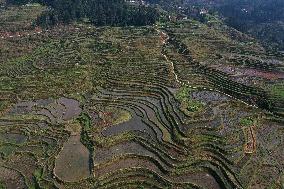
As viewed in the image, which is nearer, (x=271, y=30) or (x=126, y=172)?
(x=126, y=172)

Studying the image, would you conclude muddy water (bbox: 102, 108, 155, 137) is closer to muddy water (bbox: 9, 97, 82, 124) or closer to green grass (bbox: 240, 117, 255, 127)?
muddy water (bbox: 9, 97, 82, 124)

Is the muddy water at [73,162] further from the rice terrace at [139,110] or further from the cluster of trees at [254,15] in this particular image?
the cluster of trees at [254,15]

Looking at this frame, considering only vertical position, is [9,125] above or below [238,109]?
below

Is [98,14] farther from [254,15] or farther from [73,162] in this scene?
[73,162]

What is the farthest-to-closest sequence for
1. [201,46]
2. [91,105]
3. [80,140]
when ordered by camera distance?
[201,46] < [91,105] < [80,140]

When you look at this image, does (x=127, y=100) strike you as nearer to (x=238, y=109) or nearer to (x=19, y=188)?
(x=238, y=109)

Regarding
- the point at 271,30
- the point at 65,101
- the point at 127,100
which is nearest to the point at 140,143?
the point at 127,100
